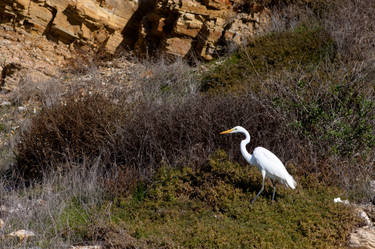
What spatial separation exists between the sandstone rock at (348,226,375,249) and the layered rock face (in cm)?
718

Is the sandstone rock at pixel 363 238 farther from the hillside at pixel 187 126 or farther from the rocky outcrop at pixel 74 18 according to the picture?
the rocky outcrop at pixel 74 18

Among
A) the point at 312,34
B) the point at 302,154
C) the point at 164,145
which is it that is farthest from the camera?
the point at 312,34

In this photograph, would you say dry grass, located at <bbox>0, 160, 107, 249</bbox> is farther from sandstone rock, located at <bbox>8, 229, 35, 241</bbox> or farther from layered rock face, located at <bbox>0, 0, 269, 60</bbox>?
layered rock face, located at <bbox>0, 0, 269, 60</bbox>

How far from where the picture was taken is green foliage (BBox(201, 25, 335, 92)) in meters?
9.25

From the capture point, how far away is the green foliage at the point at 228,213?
439 cm

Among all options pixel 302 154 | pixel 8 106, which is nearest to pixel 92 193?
pixel 302 154

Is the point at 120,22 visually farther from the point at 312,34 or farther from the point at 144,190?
the point at 144,190

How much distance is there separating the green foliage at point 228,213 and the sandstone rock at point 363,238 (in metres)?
0.10

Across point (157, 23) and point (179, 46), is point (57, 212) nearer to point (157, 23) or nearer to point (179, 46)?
point (179, 46)

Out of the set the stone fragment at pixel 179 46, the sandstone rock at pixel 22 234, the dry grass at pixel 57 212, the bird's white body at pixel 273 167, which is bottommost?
the dry grass at pixel 57 212

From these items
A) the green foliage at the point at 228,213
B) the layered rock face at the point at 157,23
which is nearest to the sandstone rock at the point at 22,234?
the green foliage at the point at 228,213

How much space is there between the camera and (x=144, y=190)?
5.75 metres

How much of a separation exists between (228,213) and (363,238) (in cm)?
155

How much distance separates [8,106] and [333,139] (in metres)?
8.16
